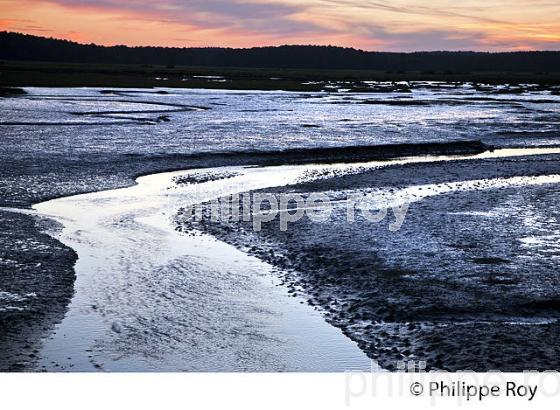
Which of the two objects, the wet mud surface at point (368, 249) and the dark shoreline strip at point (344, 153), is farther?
the dark shoreline strip at point (344, 153)

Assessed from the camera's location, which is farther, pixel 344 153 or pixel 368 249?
pixel 344 153

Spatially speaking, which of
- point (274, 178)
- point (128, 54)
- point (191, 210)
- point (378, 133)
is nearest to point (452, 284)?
point (191, 210)

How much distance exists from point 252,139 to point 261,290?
1847cm

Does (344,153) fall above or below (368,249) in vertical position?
above

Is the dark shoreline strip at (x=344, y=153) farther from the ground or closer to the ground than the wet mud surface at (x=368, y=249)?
farther from the ground

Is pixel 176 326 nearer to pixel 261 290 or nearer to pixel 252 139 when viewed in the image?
pixel 261 290

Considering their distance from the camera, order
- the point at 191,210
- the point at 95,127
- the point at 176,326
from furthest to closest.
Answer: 1. the point at 95,127
2. the point at 191,210
3. the point at 176,326

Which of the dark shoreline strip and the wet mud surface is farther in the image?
the dark shoreline strip

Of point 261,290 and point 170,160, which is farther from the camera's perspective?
point 170,160

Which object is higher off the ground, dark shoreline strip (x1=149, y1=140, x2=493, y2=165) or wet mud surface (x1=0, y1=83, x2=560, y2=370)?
dark shoreline strip (x1=149, y1=140, x2=493, y2=165)
